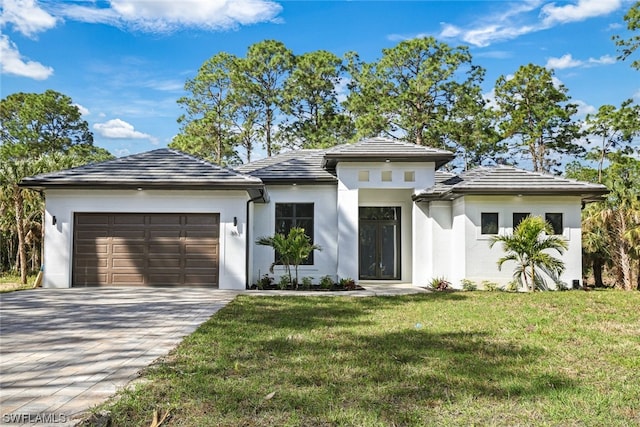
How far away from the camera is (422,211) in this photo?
14.7 metres

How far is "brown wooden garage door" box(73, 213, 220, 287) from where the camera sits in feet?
42.0

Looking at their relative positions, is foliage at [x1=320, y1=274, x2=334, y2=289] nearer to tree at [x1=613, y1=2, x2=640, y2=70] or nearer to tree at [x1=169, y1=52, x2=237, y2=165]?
tree at [x1=613, y1=2, x2=640, y2=70]

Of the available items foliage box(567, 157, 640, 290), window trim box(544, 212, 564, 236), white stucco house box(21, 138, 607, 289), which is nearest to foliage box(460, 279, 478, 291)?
white stucco house box(21, 138, 607, 289)

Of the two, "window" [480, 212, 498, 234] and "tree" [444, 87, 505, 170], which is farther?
"tree" [444, 87, 505, 170]

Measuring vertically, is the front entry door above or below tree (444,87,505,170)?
below

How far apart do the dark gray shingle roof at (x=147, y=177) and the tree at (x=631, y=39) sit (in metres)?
14.1

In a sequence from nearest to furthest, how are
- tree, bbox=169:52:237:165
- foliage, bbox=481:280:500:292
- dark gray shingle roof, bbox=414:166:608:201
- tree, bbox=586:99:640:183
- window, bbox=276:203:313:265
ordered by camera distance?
dark gray shingle roof, bbox=414:166:608:201 < foliage, bbox=481:280:500:292 < window, bbox=276:203:313:265 < tree, bbox=586:99:640:183 < tree, bbox=169:52:237:165

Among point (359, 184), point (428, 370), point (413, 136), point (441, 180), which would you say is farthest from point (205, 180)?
point (413, 136)

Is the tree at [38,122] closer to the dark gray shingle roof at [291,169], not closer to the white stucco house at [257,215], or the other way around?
the dark gray shingle roof at [291,169]

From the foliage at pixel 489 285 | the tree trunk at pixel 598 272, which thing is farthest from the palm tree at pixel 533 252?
the tree trunk at pixel 598 272

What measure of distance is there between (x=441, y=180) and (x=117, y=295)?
10.6 metres

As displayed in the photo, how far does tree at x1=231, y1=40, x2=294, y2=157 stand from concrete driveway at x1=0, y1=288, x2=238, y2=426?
19946 mm

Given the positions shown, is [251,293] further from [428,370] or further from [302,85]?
[302,85]

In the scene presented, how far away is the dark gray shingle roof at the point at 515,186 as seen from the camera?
12891 millimetres
